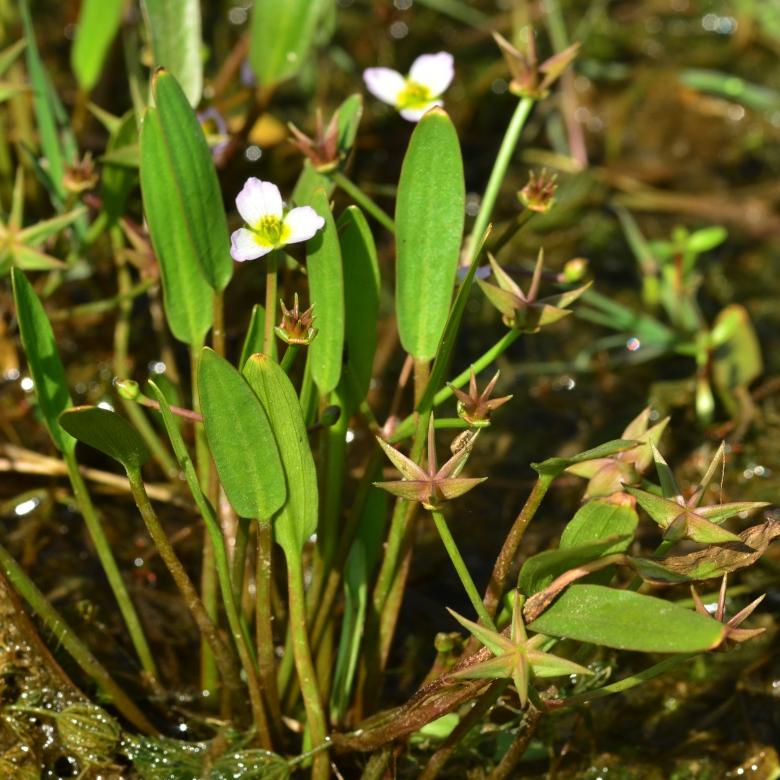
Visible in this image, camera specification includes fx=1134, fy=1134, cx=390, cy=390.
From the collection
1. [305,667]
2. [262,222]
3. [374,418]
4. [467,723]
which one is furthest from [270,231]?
[467,723]

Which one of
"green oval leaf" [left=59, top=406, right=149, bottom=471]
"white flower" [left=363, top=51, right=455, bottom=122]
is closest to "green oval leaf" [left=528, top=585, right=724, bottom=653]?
"green oval leaf" [left=59, top=406, right=149, bottom=471]

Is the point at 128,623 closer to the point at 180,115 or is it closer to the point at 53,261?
the point at 53,261

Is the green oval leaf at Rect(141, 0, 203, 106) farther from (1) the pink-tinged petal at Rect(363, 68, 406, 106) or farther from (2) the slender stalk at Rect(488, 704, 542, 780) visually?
(2) the slender stalk at Rect(488, 704, 542, 780)

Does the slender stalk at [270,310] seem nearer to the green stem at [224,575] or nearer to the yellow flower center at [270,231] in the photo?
the yellow flower center at [270,231]

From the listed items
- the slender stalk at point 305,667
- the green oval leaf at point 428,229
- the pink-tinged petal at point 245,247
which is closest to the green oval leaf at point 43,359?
the pink-tinged petal at point 245,247

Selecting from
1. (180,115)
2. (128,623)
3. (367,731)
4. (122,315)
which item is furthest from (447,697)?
(122,315)
